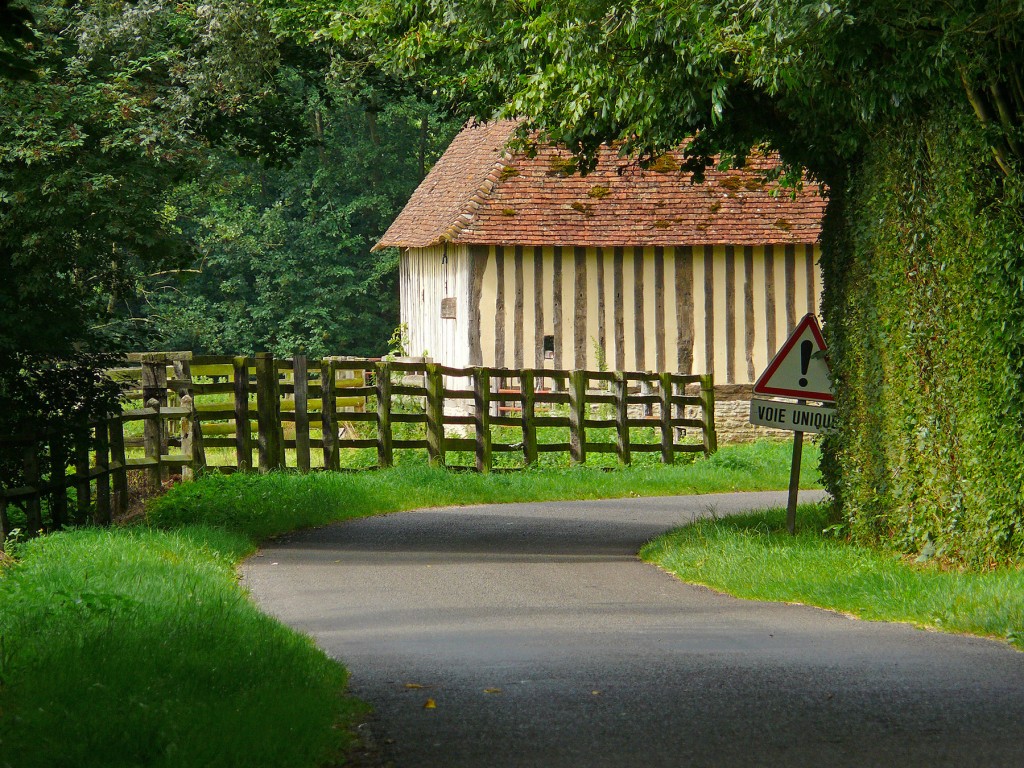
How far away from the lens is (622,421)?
21.7 metres

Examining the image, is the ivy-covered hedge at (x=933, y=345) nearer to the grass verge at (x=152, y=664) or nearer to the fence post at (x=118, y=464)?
the grass verge at (x=152, y=664)

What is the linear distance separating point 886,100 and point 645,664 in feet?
15.2

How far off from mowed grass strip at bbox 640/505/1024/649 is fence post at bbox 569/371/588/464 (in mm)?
7838

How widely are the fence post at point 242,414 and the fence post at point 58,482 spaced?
416 cm

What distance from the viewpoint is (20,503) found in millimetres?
13828

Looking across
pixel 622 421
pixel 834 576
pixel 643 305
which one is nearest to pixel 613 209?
pixel 643 305

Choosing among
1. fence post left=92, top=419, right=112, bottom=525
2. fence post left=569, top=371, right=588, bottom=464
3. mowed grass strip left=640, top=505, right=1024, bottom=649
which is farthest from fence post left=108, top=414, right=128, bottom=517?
fence post left=569, top=371, right=588, bottom=464

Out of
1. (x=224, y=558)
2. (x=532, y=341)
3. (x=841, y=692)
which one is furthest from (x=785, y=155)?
(x=532, y=341)

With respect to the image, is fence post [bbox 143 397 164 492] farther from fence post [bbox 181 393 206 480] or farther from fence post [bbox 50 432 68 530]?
fence post [bbox 50 432 68 530]

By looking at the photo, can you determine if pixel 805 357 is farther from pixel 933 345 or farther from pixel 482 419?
pixel 482 419

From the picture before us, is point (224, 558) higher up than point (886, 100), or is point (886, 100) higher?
point (886, 100)

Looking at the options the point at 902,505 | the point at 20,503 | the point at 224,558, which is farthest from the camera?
the point at 20,503

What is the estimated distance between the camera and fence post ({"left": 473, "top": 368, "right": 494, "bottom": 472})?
2030cm

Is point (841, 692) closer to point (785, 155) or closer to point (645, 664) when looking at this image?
point (645, 664)
